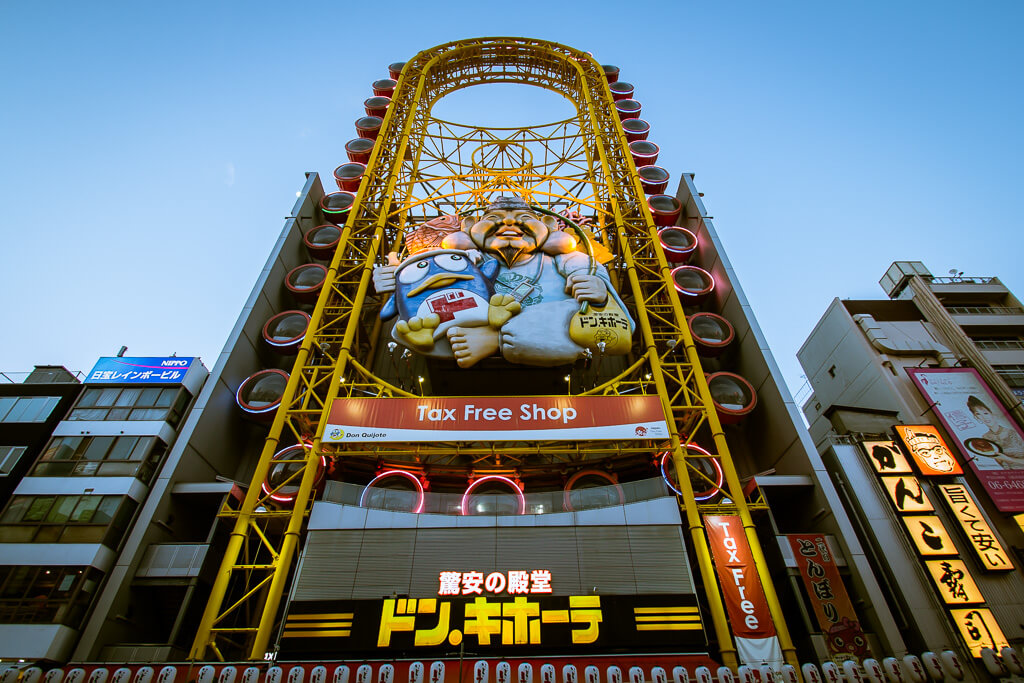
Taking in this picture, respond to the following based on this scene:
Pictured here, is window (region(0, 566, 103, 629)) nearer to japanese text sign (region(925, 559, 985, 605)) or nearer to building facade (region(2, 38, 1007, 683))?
building facade (region(2, 38, 1007, 683))

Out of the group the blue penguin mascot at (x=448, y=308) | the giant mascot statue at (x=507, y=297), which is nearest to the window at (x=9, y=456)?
the blue penguin mascot at (x=448, y=308)

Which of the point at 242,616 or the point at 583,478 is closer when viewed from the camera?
the point at 242,616

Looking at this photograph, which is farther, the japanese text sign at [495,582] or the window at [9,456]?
the window at [9,456]

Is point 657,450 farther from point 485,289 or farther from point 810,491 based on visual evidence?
point 485,289

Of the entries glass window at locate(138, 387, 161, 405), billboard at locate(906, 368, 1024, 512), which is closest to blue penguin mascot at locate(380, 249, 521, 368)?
glass window at locate(138, 387, 161, 405)

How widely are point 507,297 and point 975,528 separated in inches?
686

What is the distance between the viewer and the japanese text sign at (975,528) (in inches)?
711

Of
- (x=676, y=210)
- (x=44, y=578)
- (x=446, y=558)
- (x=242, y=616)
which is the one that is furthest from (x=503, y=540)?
(x=676, y=210)

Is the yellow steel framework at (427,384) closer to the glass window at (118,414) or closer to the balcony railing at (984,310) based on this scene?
the glass window at (118,414)

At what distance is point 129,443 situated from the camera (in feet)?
65.5

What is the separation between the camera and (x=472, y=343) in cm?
2052

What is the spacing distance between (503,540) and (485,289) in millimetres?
10005

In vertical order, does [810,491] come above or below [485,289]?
Answer: below

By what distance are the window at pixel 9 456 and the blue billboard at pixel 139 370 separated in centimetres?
335
